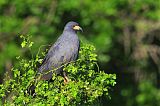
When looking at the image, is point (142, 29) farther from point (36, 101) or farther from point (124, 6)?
point (36, 101)

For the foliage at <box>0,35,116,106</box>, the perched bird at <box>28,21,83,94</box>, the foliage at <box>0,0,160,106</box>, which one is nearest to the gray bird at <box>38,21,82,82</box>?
the perched bird at <box>28,21,83,94</box>

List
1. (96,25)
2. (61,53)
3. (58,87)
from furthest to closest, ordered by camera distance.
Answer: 1. (96,25)
2. (61,53)
3. (58,87)

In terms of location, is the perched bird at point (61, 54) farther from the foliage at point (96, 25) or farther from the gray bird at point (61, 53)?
the foliage at point (96, 25)

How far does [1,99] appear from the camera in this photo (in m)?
7.09

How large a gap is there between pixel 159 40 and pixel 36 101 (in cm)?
1057

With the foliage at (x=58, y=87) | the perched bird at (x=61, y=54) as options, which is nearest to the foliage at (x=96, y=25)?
the perched bird at (x=61, y=54)

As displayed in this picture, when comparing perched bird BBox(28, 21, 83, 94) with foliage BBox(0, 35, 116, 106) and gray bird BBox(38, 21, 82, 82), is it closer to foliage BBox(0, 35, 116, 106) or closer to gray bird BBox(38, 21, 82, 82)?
gray bird BBox(38, 21, 82, 82)

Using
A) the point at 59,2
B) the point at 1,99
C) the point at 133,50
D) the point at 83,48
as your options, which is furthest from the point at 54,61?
the point at 133,50

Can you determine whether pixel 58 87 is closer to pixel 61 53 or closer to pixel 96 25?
pixel 61 53

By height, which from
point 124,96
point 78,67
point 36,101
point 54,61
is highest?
point 124,96

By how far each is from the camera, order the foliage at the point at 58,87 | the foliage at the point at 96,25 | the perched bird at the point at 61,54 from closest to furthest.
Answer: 1. the foliage at the point at 58,87
2. the perched bird at the point at 61,54
3. the foliage at the point at 96,25

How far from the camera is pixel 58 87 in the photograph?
7.10 metres

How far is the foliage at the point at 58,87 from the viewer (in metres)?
6.83

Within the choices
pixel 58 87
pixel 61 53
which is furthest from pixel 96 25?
pixel 58 87
